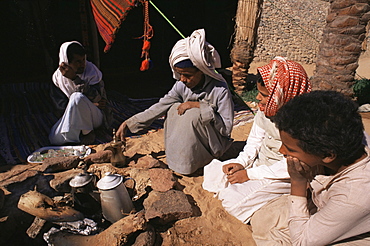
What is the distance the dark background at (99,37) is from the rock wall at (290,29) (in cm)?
569

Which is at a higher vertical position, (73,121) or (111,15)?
A: (111,15)

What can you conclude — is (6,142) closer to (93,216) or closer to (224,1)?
(93,216)

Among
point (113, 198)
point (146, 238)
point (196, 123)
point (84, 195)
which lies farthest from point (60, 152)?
point (146, 238)

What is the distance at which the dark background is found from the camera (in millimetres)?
6180

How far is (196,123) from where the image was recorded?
3.00 m

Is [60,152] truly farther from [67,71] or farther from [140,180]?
[140,180]

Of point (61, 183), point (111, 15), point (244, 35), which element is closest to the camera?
point (61, 183)

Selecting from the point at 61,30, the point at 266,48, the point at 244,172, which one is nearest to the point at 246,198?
the point at 244,172

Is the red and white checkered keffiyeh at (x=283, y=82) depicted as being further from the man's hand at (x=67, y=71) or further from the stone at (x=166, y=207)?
the man's hand at (x=67, y=71)

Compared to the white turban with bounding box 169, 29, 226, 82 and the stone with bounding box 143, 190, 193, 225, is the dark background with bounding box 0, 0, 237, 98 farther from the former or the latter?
the stone with bounding box 143, 190, 193, 225

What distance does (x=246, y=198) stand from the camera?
2402mm

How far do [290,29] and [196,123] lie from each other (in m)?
15.4

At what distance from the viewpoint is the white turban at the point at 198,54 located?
8.81ft

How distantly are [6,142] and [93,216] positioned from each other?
8.81 feet
